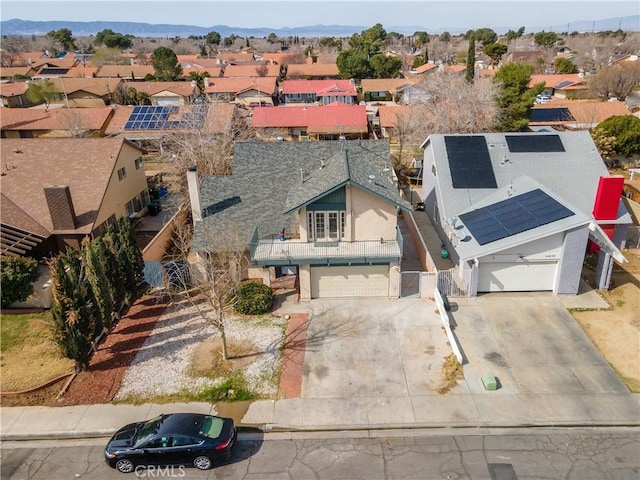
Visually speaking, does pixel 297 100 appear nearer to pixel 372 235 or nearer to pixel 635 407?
pixel 372 235

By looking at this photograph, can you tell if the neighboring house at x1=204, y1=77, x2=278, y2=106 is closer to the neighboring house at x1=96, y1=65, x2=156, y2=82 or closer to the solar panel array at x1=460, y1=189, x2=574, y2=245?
the neighboring house at x1=96, y1=65, x2=156, y2=82

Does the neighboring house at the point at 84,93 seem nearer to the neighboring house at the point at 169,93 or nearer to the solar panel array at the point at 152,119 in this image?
the neighboring house at the point at 169,93

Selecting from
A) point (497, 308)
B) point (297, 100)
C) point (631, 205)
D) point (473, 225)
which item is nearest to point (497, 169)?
point (473, 225)

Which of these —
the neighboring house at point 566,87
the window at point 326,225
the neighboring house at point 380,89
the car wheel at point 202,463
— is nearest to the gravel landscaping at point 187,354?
the car wheel at point 202,463

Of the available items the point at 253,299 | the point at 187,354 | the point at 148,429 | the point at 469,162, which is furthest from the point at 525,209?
the point at 148,429

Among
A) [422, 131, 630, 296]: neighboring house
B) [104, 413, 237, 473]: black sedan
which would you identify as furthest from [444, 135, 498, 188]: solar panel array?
[104, 413, 237, 473]: black sedan
